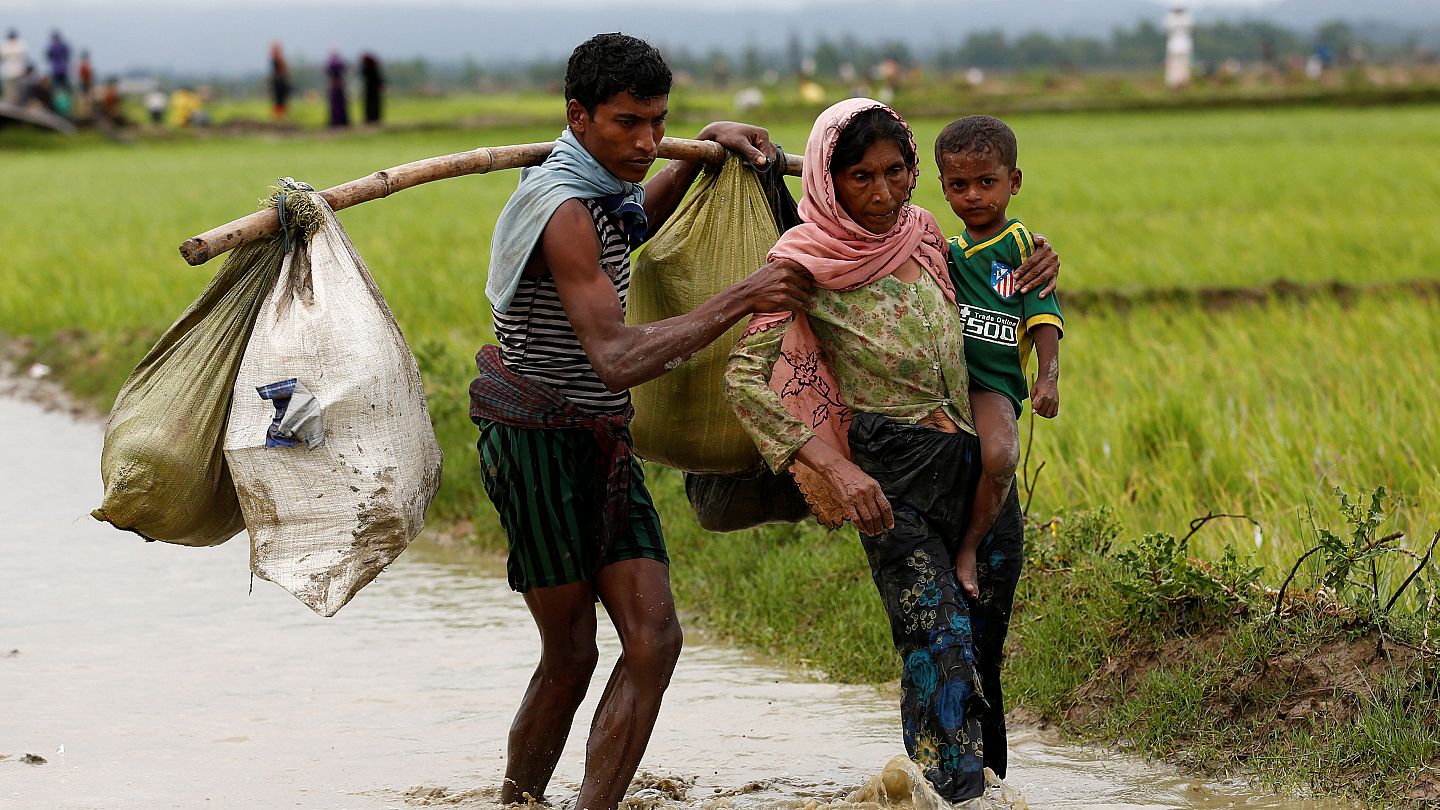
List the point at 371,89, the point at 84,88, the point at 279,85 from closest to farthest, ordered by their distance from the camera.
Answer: the point at 371,89 < the point at 84,88 < the point at 279,85

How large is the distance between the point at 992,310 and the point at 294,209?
1345 mm

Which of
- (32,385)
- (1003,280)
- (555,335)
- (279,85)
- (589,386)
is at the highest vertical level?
(1003,280)

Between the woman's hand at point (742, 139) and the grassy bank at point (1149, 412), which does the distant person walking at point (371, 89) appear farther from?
the woman's hand at point (742, 139)

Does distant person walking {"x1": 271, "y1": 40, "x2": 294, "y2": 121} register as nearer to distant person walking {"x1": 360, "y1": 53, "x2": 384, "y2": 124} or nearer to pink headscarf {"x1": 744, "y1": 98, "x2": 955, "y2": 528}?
distant person walking {"x1": 360, "y1": 53, "x2": 384, "y2": 124}

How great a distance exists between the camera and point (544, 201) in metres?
2.99

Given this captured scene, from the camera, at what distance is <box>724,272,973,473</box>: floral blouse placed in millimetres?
2947

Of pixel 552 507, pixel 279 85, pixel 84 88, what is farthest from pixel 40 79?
pixel 552 507

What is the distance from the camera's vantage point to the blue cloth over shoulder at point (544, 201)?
299 centimetres

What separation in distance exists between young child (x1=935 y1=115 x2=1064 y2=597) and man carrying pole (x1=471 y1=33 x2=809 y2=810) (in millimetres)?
361

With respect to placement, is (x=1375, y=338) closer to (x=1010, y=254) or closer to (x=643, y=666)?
(x=1010, y=254)

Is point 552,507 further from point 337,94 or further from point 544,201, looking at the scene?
point 337,94

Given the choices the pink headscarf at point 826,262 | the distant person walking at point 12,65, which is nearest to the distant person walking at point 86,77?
the distant person walking at point 12,65

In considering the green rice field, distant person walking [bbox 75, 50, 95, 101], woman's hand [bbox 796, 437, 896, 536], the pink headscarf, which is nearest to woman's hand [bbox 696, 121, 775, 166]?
the pink headscarf

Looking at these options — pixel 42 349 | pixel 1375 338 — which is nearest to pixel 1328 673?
pixel 1375 338
